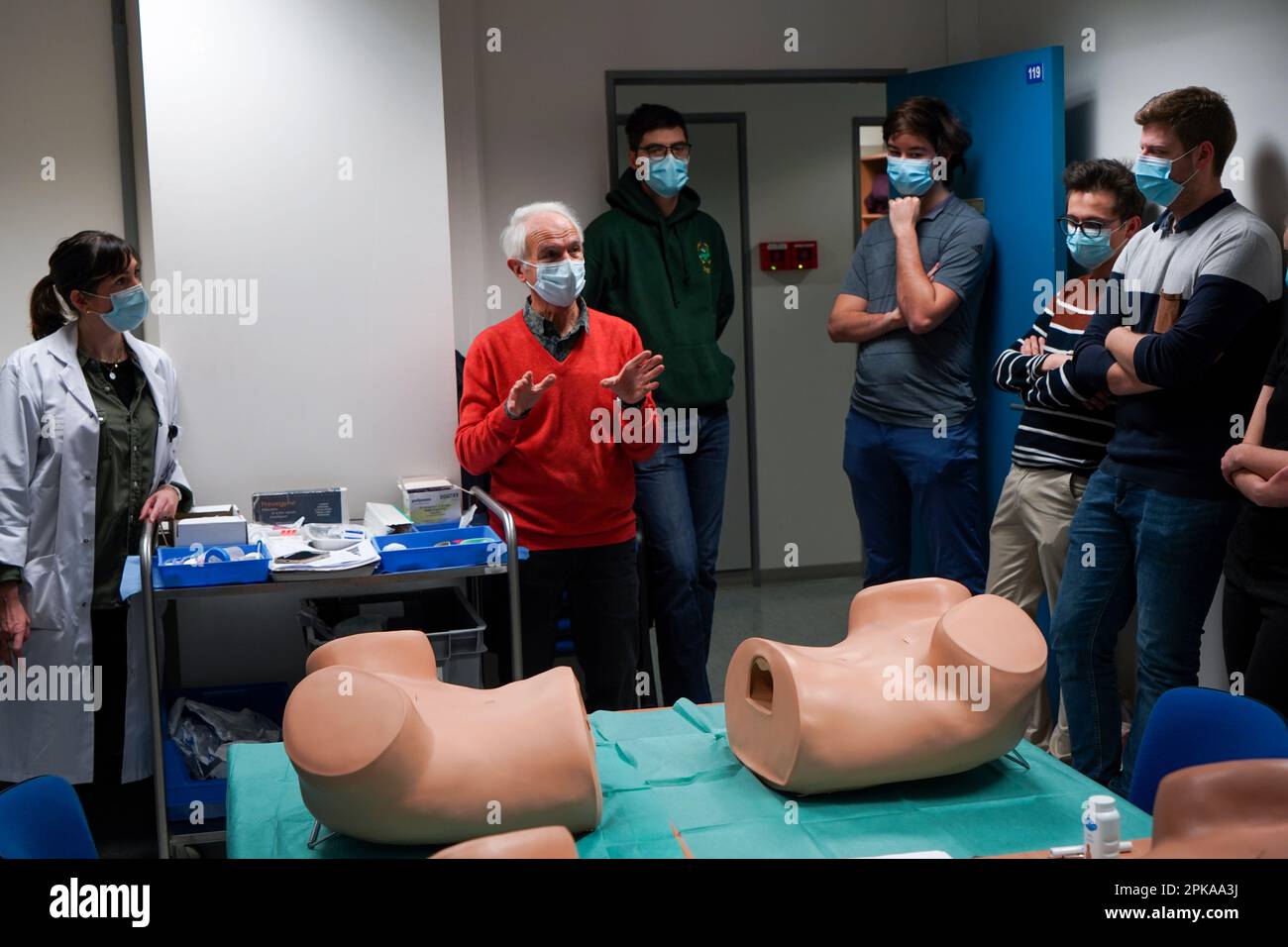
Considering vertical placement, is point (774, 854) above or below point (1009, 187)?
below

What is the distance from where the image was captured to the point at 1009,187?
408 centimetres

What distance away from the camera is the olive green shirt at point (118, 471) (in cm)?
320

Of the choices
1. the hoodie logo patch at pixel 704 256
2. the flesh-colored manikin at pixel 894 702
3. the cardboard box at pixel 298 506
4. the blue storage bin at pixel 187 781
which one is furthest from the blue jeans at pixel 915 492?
the blue storage bin at pixel 187 781

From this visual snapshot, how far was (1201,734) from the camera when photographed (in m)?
1.95

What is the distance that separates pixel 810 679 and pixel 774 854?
311 millimetres

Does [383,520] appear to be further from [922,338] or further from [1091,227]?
[1091,227]

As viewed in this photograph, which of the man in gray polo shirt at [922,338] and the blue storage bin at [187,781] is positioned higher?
the man in gray polo shirt at [922,338]

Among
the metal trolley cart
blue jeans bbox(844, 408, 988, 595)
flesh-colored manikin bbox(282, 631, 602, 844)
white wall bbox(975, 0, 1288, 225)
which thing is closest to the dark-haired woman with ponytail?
the metal trolley cart

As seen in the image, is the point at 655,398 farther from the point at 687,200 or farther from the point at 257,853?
the point at 257,853

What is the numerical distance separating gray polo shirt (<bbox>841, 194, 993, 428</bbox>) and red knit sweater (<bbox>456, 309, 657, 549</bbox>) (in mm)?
997

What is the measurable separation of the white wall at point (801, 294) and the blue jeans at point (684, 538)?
2.17m

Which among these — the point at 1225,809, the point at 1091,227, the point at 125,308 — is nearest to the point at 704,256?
the point at 1091,227

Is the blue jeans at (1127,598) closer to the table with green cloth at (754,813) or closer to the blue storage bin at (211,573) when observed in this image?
the table with green cloth at (754,813)
